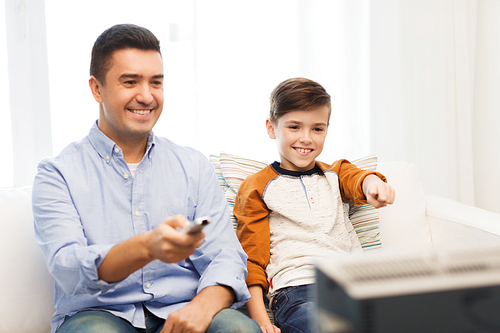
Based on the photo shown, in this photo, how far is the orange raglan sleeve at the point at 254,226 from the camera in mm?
1332

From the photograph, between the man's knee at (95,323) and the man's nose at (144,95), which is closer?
the man's knee at (95,323)

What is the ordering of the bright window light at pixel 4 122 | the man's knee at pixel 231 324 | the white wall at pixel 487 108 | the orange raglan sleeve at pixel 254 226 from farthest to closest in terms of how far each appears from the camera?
the white wall at pixel 487 108, the bright window light at pixel 4 122, the orange raglan sleeve at pixel 254 226, the man's knee at pixel 231 324

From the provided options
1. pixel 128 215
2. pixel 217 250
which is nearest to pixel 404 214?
pixel 217 250

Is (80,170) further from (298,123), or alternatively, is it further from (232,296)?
(298,123)

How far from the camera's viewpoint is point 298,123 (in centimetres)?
146

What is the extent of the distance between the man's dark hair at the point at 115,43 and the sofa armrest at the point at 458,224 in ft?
4.04

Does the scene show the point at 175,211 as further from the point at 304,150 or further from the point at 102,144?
the point at 304,150

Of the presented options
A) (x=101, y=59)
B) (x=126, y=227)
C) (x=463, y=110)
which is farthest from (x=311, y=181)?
(x=463, y=110)

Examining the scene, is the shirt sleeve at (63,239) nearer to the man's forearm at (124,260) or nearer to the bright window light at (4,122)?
the man's forearm at (124,260)

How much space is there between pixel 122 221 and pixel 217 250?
269mm

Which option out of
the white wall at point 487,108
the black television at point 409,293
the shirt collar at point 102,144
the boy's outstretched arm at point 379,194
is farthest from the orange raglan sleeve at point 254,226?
the white wall at point 487,108

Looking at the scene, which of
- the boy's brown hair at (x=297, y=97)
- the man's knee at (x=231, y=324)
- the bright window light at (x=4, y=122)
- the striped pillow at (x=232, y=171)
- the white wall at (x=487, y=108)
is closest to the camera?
the man's knee at (x=231, y=324)

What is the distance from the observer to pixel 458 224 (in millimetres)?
1573

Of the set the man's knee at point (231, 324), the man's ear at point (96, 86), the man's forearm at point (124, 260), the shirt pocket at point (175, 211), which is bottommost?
the man's knee at point (231, 324)
